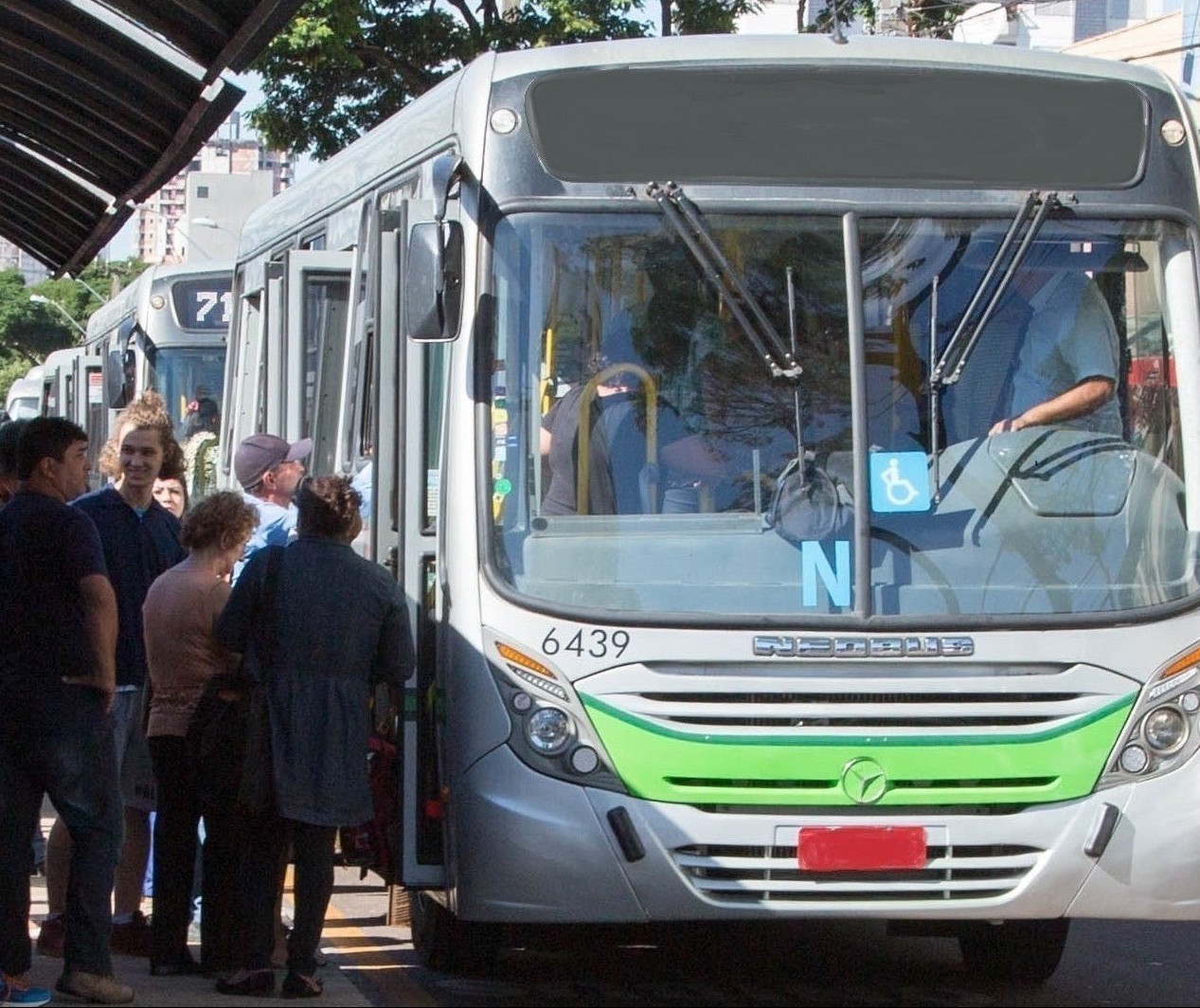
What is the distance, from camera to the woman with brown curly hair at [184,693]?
24.1ft

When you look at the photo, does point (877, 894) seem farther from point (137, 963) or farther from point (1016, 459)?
point (137, 963)

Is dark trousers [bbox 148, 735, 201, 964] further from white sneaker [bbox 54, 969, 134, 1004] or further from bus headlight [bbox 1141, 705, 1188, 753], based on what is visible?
bus headlight [bbox 1141, 705, 1188, 753]

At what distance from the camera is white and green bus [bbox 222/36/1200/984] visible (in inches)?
255

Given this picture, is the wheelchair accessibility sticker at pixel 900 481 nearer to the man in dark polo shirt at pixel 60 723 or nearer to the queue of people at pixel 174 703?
the queue of people at pixel 174 703

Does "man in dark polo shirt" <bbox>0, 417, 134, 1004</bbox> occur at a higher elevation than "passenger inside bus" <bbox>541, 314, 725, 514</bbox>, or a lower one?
lower

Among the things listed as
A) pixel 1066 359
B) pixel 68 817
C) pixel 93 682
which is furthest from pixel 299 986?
pixel 1066 359

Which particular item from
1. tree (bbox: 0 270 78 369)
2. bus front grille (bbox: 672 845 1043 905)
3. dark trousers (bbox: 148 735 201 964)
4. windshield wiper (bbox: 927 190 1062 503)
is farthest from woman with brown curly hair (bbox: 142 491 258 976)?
tree (bbox: 0 270 78 369)

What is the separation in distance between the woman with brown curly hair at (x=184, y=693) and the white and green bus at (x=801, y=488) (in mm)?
694

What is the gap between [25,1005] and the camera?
658cm

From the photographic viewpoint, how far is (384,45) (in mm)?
23328

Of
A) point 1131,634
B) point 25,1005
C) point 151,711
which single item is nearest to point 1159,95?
point 1131,634

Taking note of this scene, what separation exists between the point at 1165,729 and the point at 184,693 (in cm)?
320

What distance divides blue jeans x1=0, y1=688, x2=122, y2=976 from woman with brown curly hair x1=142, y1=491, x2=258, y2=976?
2.08 feet

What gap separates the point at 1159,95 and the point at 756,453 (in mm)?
1829
